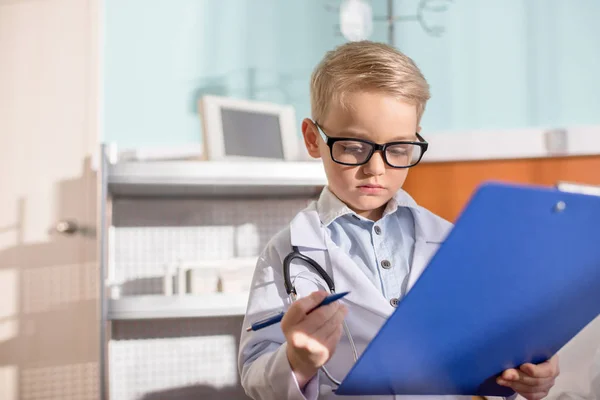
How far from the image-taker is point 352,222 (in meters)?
0.96

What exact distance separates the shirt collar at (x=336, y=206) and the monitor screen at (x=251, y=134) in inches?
30.8

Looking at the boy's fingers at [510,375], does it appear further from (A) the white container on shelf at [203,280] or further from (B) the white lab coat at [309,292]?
(A) the white container on shelf at [203,280]

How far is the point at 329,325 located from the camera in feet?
2.11

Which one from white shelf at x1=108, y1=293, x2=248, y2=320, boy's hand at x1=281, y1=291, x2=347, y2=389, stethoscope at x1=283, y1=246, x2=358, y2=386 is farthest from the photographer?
white shelf at x1=108, y1=293, x2=248, y2=320

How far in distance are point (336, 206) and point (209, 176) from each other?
676 millimetres

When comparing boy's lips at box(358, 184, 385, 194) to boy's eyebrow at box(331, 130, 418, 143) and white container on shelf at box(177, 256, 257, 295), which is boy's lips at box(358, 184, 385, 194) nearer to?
boy's eyebrow at box(331, 130, 418, 143)

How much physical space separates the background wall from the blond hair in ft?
4.61

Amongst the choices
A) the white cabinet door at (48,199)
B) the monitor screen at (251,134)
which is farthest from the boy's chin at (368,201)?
the white cabinet door at (48,199)

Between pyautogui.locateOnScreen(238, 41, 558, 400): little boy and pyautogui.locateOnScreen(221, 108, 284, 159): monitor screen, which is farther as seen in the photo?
pyautogui.locateOnScreen(221, 108, 284, 159): monitor screen

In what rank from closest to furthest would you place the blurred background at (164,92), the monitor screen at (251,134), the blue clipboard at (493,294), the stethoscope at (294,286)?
the blue clipboard at (493,294) < the stethoscope at (294,286) < the monitor screen at (251,134) < the blurred background at (164,92)

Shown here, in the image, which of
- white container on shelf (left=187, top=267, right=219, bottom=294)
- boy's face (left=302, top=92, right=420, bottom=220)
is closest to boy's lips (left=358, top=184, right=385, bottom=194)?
boy's face (left=302, top=92, right=420, bottom=220)

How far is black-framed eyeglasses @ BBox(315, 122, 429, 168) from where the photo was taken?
0.83 meters

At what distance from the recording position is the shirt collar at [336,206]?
0.93 m

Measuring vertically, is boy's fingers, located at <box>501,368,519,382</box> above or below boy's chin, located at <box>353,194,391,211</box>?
below
